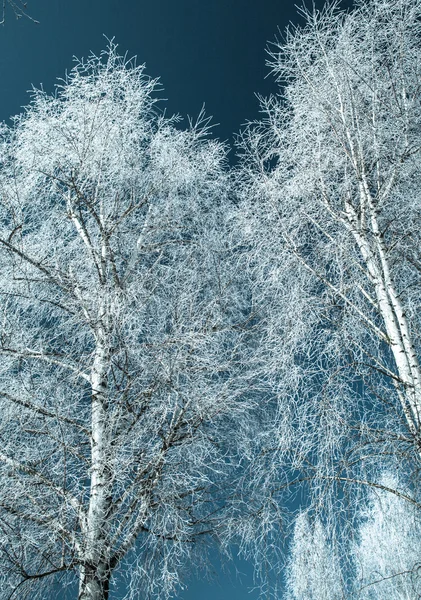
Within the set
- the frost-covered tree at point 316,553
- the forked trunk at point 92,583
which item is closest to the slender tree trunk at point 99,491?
the forked trunk at point 92,583

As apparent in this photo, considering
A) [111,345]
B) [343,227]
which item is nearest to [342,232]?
[343,227]

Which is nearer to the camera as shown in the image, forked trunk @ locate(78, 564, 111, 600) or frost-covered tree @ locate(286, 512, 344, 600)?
frost-covered tree @ locate(286, 512, 344, 600)

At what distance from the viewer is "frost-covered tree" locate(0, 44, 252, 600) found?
5.01m

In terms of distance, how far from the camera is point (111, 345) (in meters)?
6.15

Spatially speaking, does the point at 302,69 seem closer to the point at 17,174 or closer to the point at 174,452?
the point at 17,174

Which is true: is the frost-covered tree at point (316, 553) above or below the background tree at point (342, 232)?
below

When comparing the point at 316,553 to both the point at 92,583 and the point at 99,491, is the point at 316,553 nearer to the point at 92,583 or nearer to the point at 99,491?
the point at 92,583

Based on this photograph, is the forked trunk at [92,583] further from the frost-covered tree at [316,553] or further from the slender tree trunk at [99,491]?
the frost-covered tree at [316,553]

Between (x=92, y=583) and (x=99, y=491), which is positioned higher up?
(x=99, y=491)

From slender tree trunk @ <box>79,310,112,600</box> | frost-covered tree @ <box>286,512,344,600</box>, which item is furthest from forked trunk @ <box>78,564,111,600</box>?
frost-covered tree @ <box>286,512,344,600</box>

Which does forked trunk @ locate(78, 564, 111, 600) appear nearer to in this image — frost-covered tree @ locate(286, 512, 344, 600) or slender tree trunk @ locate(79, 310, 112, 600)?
slender tree trunk @ locate(79, 310, 112, 600)

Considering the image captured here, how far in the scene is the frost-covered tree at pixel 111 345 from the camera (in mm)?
5012

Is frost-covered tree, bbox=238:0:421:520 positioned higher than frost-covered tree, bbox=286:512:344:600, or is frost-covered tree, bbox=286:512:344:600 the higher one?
frost-covered tree, bbox=238:0:421:520

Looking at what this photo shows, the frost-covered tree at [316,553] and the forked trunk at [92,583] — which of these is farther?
the forked trunk at [92,583]
